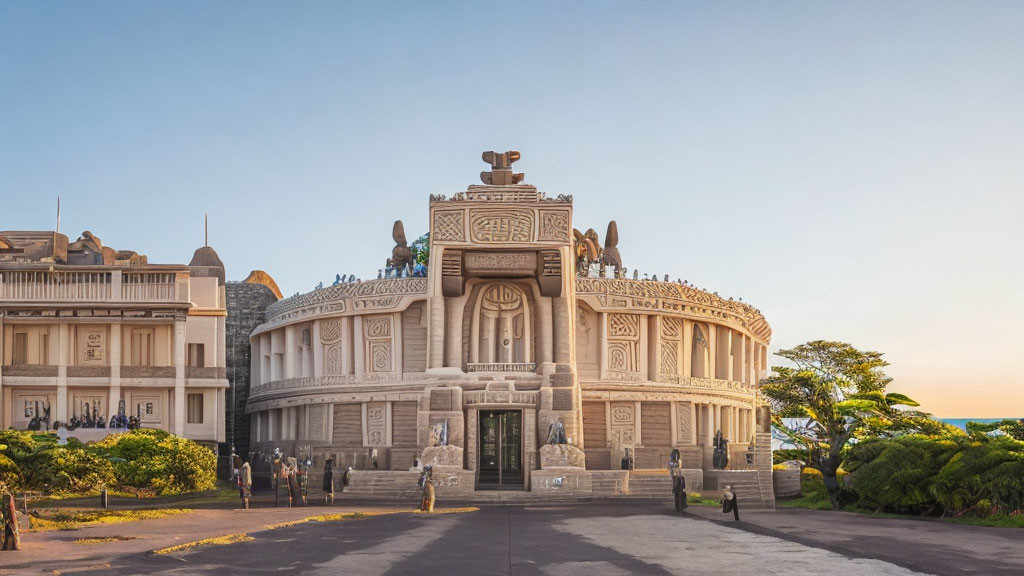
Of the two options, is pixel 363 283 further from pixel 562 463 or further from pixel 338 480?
pixel 562 463

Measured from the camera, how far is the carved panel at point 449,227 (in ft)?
145

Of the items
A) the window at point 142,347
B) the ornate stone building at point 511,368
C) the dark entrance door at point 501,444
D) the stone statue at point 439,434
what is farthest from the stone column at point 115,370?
the dark entrance door at point 501,444

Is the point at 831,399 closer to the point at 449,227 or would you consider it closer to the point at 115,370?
the point at 449,227

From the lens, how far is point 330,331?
52312 millimetres

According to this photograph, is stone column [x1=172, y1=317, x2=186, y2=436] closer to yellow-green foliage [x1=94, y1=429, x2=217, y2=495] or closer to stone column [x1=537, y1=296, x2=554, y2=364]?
yellow-green foliage [x1=94, y1=429, x2=217, y2=495]

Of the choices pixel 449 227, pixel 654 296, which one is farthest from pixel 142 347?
pixel 654 296

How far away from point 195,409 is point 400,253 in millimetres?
13216

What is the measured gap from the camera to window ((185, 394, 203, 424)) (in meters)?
43.9

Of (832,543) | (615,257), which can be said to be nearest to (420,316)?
(615,257)

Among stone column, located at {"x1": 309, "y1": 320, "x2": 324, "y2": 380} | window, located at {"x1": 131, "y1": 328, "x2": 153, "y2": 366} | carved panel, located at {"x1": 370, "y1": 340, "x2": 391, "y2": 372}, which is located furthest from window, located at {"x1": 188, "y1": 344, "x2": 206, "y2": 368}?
carved panel, located at {"x1": 370, "y1": 340, "x2": 391, "y2": 372}

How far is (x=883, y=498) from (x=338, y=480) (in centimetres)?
1976

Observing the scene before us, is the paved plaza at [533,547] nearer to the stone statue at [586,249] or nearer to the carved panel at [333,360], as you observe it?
the carved panel at [333,360]

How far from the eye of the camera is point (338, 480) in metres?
40.3

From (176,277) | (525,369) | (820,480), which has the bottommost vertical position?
(820,480)
